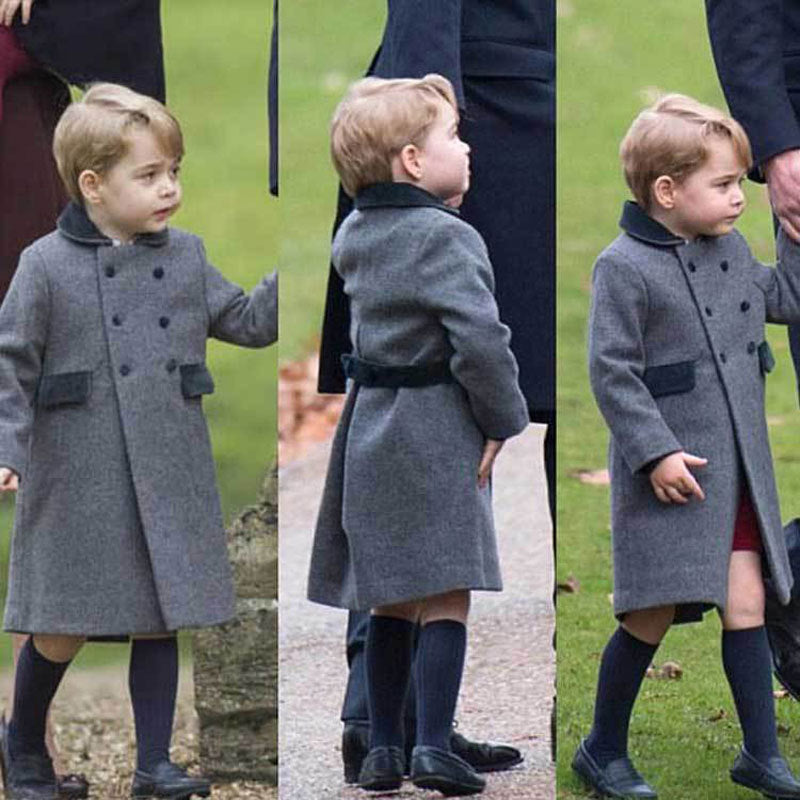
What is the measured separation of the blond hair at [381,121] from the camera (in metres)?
4.35

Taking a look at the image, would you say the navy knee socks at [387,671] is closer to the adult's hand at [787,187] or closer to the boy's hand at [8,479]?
the boy's hand at [8,479]

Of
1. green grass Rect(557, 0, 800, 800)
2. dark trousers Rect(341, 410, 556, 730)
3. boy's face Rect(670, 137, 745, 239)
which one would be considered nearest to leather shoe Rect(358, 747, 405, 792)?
dark trousers Rect(341, 410, 556, 730)

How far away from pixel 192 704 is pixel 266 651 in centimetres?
24

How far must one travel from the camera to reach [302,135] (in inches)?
333

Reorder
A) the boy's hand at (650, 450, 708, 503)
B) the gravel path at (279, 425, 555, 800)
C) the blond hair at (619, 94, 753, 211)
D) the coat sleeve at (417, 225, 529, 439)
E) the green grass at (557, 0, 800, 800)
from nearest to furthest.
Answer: the coat sleeve at (417, 225, 529, 439) < the boy's hand at (650, 450, 708, 503) < the blond hair at (619, 94, 753, 211) < the gravel path at (279, 425, 555, 800) < the green grass at (557, 0, 800, 800)

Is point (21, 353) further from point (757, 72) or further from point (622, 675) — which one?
point (757, 72)

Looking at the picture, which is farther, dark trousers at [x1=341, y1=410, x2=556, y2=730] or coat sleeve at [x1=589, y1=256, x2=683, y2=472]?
dark trousers at [x1=341, y1=410, x2=556, y2=730]

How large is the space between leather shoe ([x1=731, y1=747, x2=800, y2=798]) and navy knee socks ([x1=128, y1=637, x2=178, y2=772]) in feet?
3.54

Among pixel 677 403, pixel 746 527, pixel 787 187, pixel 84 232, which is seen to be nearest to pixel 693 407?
pixel 677 403

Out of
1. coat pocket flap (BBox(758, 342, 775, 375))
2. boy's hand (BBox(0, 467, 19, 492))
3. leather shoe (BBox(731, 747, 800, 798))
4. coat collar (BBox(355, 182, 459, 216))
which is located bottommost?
leather shoe (BBox(731, 747, 800, 798))

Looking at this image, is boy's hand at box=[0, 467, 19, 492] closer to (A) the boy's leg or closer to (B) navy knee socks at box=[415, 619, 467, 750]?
(B) navy knee socks at box=[415, 619, 467, 750]

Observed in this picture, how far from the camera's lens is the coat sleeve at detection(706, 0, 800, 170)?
456cm

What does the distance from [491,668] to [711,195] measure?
1.25 meters

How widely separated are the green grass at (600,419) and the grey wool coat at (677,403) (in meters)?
0.50
